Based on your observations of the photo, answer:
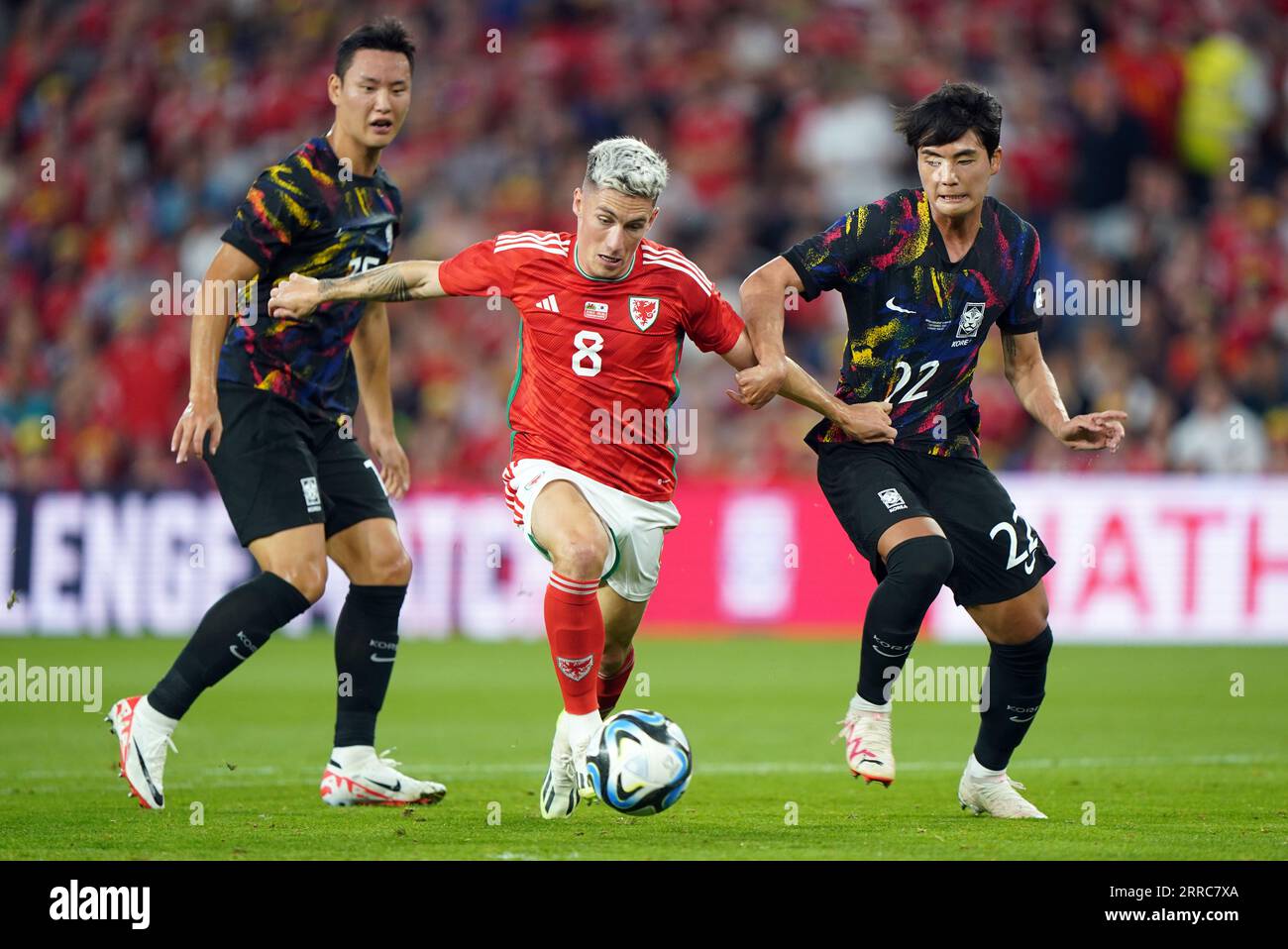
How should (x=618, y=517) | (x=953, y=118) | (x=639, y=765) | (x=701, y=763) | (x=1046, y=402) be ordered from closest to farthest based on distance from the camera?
1. (x=639, y=765)
2. (x=953, y=118)
3. (x=618, y=517)
4. (x=1046, y=402)
5. (x=701, y=763)

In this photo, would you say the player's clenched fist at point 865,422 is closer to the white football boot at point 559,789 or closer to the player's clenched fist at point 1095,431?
the player's clenched fist at point 1095,431

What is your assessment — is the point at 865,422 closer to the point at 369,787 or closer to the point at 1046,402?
the point at 1046,402

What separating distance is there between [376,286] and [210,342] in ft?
2.22

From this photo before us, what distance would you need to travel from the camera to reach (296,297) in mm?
6578

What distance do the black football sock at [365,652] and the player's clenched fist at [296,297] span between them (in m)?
1.21

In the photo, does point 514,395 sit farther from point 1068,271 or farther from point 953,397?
point 1068,271

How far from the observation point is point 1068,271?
16.1 meters

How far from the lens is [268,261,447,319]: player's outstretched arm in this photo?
6586mm

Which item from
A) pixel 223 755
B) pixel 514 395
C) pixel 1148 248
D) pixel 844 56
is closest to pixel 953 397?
pixel 514 395

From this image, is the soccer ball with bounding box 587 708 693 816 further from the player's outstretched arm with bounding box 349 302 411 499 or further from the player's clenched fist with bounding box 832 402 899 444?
the player's outstretched arm with bounding box 349 302 411 499

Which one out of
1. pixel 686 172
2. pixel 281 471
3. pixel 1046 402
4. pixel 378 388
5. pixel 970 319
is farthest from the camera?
pixel 686 172

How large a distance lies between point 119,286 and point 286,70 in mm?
3341

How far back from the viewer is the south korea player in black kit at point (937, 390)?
6.45 metres

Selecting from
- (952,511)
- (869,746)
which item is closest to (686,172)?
(952,511)
